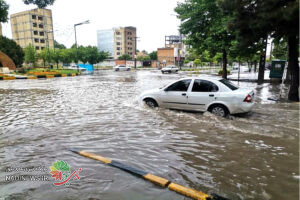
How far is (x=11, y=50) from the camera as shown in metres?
45.9

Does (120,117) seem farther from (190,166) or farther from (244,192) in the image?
(244,192)

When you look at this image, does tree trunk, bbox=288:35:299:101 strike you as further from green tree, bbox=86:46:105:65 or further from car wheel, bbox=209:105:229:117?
green tree, bbox=86:46:105:65

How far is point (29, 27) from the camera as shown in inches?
3012

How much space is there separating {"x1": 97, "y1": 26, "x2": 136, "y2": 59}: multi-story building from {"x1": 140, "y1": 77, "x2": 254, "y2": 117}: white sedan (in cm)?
9603

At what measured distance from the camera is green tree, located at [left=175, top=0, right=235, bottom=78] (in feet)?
48.7

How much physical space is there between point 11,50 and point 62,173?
175 ft

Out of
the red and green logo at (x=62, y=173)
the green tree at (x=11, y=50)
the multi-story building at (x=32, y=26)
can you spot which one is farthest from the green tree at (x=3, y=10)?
the multi-story building at (x=32, y=26)

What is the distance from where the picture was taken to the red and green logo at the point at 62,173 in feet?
11.2

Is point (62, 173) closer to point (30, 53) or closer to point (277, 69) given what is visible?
point (277, 69)

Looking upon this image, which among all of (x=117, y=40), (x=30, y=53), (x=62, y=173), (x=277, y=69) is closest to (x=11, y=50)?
(x=30, y=53)

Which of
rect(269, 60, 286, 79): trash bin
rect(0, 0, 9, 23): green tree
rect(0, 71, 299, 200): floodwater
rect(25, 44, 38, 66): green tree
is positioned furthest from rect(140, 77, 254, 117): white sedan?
rect(25, 44, 38, 66): green tree

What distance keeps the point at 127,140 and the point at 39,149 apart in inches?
80.5

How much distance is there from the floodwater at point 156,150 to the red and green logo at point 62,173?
0.34 feet

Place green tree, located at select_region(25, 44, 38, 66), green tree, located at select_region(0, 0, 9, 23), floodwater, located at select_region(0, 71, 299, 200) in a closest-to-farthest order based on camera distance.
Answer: floodwater, located at select_region(0, 71, 299, 200) < green tree, located at select_region(0, 0, 9, 23) < green tree, located at select_region(25, 44, 38, 66)
